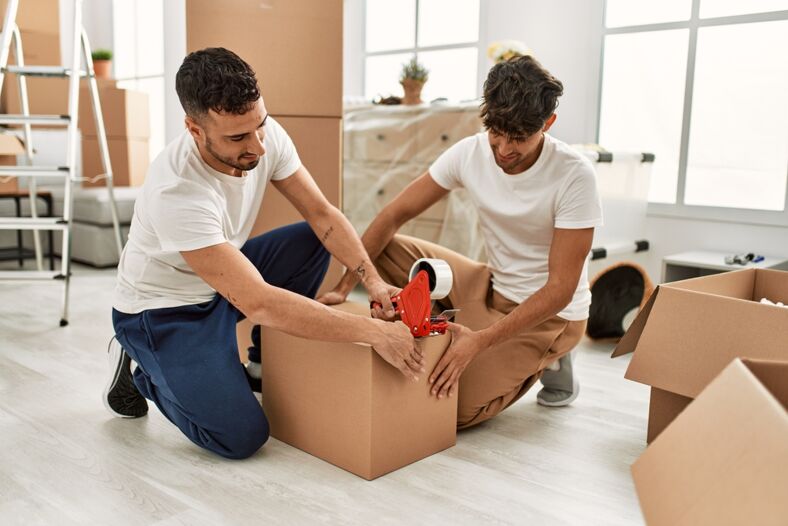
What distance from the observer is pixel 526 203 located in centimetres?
188

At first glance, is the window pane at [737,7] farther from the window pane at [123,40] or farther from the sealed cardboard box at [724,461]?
the window pane at [123,40]

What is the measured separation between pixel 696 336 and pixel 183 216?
3.86ft

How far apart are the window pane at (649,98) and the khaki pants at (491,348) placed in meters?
1.67

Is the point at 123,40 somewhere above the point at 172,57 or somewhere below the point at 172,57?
above

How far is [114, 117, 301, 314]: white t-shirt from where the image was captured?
5.19 feet

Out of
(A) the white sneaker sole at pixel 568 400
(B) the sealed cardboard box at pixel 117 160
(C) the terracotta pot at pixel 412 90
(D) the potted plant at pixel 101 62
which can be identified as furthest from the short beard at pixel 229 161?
(D) the potted plant at pixel 101 62

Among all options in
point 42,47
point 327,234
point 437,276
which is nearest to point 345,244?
point 327,234

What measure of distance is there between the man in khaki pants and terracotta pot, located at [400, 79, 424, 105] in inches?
52.8

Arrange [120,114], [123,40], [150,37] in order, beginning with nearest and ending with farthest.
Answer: [120,114] → [150,37] → [123,40]

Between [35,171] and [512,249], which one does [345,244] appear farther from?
[35,171]

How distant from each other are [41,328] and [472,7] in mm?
2764

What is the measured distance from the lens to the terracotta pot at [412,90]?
3328mm

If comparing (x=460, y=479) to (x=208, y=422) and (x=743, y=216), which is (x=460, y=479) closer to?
(x=208, y=422)

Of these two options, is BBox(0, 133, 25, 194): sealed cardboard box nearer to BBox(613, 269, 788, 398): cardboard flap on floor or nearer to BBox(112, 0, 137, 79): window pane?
BBox(112, 0, 137, 79): window pane
